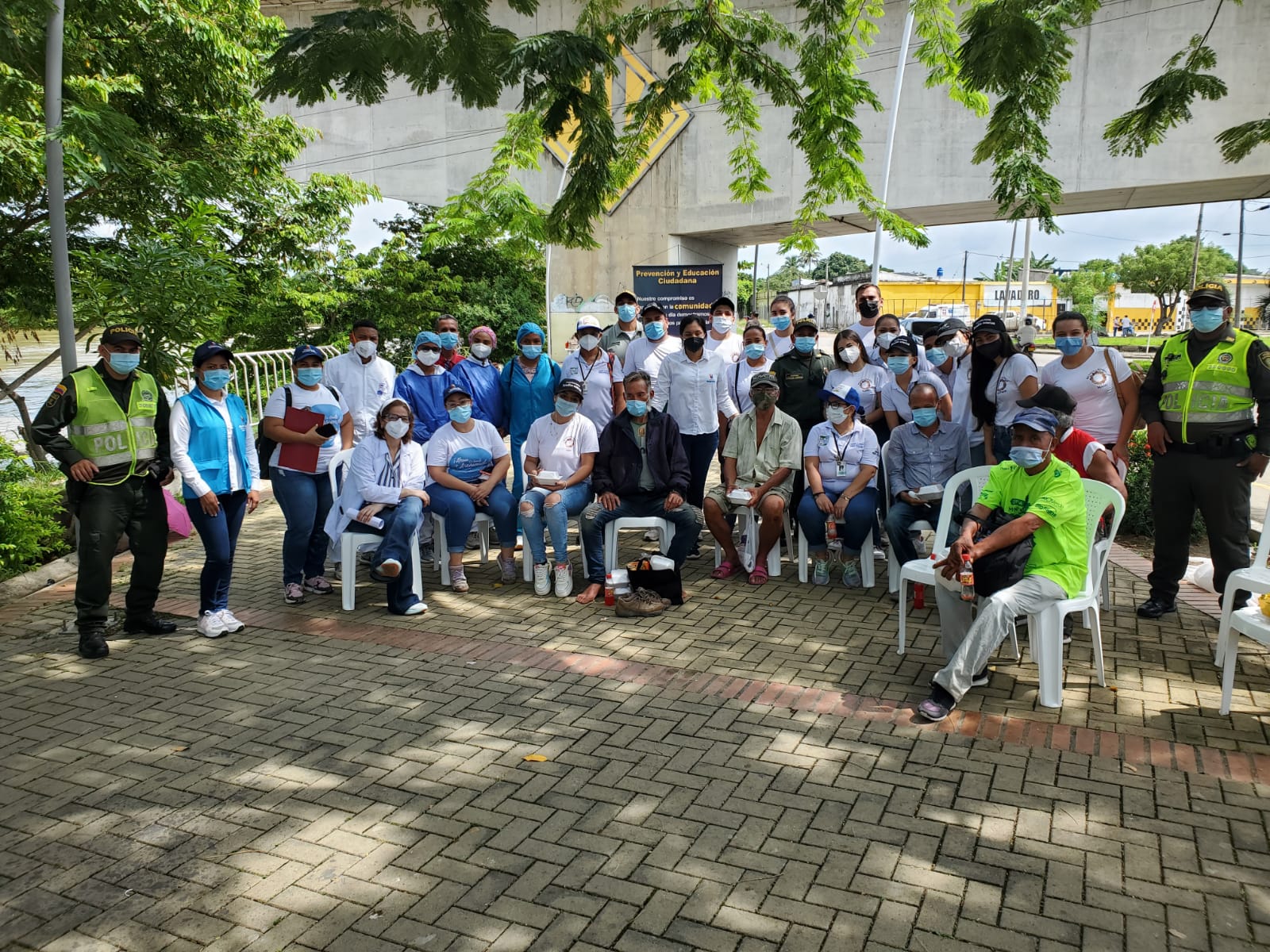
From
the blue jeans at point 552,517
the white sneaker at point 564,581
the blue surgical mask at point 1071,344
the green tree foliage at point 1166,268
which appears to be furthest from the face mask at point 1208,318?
the green tree foliage at point 1166,268

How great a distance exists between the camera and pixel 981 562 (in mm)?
4875

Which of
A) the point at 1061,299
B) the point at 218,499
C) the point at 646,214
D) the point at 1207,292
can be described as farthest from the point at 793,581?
the point at 1061,299

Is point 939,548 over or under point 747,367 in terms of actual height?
under

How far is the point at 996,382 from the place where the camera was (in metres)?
6.66

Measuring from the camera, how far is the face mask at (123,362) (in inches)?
222

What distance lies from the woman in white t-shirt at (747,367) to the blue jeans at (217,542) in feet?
13.9

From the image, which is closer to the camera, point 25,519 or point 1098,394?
point 1098,394

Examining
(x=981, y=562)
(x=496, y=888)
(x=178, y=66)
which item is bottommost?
(x=496, y=888)

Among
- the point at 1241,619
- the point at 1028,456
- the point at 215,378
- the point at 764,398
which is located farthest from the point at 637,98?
the point at 1241,619

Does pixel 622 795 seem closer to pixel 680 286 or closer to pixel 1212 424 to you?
pixel 1212 424

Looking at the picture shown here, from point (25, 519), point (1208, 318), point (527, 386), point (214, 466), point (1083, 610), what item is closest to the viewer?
point (1083, 610)

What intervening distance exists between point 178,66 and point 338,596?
21.8 ft

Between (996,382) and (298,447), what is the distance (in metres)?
5.06

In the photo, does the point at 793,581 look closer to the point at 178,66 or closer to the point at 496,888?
the point at 496,888
